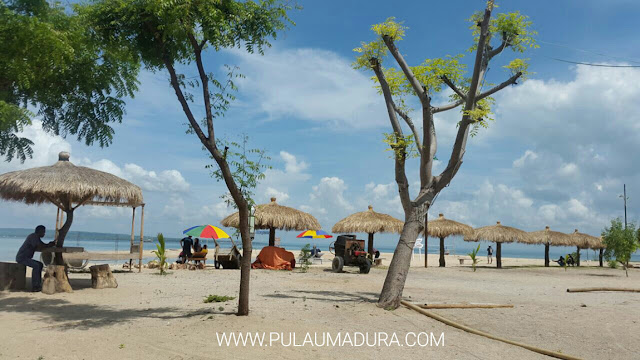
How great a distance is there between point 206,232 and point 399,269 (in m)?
11.7

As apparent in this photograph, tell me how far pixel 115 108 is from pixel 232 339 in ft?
21.7

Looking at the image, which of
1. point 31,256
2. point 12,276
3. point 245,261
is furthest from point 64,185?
point 245,261

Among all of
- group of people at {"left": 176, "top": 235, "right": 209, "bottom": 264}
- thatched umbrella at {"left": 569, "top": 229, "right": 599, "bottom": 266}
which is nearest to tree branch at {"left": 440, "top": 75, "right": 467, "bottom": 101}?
group of people at {"left": 176, "top": 235, "right": 209, "bottom": 264}

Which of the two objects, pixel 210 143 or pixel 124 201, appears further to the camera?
pixel 124 201

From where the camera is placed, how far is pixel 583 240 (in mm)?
31703

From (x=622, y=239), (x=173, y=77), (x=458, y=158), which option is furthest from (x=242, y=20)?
(x=622, y=239)

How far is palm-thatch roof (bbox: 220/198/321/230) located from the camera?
1953 centimetres

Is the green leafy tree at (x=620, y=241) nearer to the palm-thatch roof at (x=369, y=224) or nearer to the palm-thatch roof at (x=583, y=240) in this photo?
the palm-thatch roof at (x=583, y=240)

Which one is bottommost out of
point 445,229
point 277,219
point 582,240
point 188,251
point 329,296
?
point 329,296

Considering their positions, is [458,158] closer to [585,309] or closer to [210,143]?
[585,309]

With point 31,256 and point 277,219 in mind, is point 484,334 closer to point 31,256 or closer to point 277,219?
point 31,256

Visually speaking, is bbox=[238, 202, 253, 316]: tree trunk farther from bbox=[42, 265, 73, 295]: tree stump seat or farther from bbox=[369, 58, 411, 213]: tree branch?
bbox=[42, 265, 73, 295]: tree stump seat

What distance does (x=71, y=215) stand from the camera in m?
12.1

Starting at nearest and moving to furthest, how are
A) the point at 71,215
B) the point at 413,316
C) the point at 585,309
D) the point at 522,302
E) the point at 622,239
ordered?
the point at 413,316 → the point at 585,309 → the point at 522,302 → the point at 71,215 → the point at 622,239
